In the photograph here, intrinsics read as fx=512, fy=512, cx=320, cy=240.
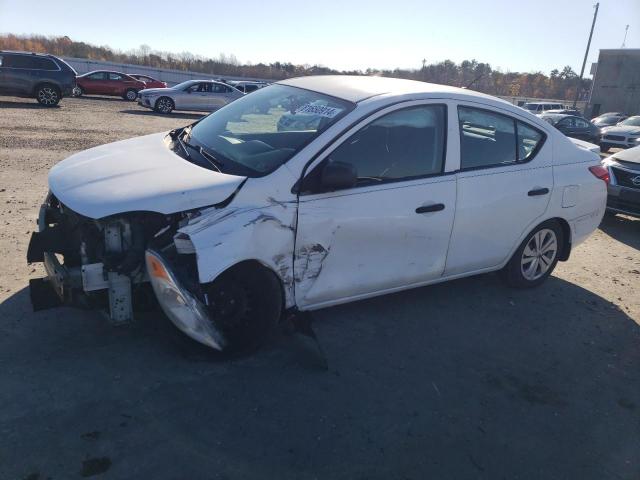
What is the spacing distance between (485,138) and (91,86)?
2484 cm

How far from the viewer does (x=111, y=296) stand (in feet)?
10.2

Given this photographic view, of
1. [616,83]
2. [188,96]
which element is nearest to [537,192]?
[188,96]

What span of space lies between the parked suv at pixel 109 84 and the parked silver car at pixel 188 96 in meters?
4.30

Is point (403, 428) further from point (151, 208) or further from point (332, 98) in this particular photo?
point (332, 98)

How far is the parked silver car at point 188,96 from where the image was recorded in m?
21.1

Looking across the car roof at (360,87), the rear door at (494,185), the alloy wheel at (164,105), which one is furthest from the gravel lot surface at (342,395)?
the alloy wheel at (164,105)

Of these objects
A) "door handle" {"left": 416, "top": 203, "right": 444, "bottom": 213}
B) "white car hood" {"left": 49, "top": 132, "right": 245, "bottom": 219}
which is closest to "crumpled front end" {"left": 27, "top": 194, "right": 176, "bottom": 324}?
"white car hood" {"left": 49, "top": 132, "right": 245, "bottom": 219}

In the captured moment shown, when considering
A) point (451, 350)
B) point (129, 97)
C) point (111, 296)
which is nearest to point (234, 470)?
point (111, 296)

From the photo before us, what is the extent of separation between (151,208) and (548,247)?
369 centimetres

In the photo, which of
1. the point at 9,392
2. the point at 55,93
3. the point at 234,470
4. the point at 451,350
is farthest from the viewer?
the point at 55,93

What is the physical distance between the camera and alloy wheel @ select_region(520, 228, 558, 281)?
476 centimetres

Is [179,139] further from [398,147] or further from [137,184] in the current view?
[398,147]

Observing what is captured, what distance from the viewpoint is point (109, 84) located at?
2512 centimetres

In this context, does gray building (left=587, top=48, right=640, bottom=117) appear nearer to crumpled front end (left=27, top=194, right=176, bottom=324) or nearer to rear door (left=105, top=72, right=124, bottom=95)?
rear door (left=105, top=72, right=124, bottom=95)
